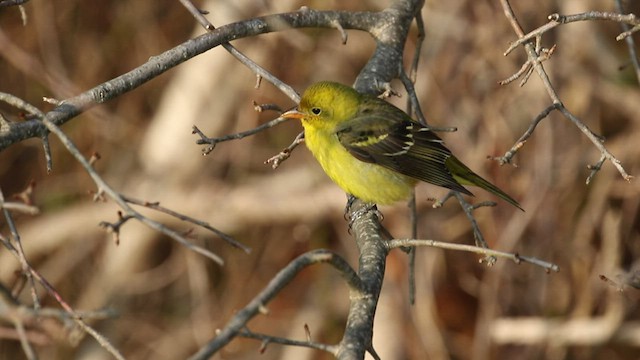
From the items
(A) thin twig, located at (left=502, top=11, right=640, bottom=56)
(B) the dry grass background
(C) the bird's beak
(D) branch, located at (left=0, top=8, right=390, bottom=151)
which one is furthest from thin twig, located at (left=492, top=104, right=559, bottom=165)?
(B) the dry grass background

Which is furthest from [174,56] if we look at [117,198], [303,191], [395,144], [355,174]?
[303,191]

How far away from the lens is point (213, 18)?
8727 mm

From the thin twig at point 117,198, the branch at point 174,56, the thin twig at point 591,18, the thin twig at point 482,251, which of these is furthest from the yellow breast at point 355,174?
the thin twig at point 117,198

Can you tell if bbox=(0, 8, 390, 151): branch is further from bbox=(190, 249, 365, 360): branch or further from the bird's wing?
bbox=(190, 249, 365, 360): branch

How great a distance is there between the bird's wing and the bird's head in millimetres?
87

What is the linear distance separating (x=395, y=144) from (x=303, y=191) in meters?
3.80

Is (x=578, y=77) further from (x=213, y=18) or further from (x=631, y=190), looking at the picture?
(x=213, y=18)

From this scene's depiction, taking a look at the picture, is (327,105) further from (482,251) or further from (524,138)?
(482,251)

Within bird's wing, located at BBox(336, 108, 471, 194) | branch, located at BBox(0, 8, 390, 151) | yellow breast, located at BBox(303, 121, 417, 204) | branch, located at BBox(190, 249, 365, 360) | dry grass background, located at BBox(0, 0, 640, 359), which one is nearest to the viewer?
branch, located at BBox(190, 249, 365, 360)

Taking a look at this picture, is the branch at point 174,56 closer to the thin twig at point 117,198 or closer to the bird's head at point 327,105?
the thin twig at point 117,198

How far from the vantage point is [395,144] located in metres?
5.60

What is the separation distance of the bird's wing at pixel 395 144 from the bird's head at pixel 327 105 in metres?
0.09

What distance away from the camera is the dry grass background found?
326 inches

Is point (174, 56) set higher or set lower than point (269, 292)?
higher
